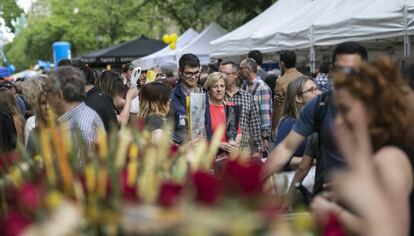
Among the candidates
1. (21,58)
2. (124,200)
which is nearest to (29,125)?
(124,200)

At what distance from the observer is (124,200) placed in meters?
2.49

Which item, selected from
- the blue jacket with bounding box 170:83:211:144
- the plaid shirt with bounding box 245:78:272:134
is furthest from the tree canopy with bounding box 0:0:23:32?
the blue jacket with bounding box 170:83:211:144

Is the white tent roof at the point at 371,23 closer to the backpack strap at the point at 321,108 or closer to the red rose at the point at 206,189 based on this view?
the backpack strap at the point at 321,108

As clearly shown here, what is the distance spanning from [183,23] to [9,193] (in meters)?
30.1

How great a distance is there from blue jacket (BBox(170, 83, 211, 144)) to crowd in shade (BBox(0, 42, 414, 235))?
1 cm

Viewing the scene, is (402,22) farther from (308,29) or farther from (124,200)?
(124,200)

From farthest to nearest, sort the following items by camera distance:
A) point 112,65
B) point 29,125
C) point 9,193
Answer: point 112,65
point 29,125
point 9,193

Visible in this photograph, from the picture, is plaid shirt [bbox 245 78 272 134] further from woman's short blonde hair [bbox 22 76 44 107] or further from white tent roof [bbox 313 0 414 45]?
woman's short blonde hair [bbox 22 76 44 107]

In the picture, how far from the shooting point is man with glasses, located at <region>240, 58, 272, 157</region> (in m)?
9.21

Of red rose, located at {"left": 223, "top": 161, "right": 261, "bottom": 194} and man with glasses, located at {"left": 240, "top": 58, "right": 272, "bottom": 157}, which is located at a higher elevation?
red rose, located at {"left": 223, "top": 161, "right": 261, "bottom": 194}

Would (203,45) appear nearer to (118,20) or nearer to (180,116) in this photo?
(180,116)

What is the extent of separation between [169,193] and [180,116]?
496cm

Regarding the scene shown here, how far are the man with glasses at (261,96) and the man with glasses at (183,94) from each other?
1419 mm

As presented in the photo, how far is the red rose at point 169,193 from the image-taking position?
2.43m
